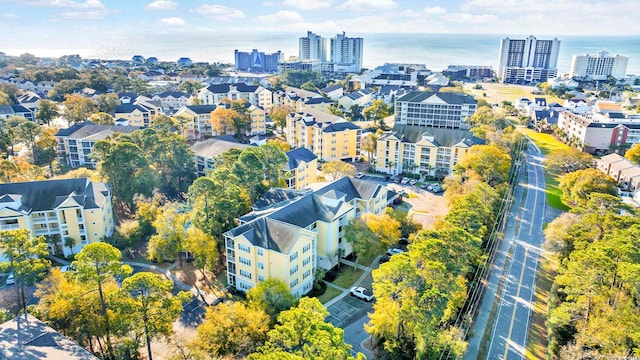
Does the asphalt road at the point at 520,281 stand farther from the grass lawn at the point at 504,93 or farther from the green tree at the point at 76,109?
the grass lawn at the point at 504,93

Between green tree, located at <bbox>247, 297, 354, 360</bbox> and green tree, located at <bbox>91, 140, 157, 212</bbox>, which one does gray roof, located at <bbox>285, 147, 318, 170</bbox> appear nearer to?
green tree, located at <bbox>91, 140, 157, 212</bbox>

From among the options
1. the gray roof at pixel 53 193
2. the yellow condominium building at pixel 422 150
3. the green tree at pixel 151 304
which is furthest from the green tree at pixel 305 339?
the yellow condominium building at pixel 422 150

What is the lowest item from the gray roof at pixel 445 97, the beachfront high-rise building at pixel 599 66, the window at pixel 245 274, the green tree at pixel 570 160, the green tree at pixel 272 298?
the window at pixel 245 274

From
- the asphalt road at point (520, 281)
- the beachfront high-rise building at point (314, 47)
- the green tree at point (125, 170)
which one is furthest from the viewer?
the beachfront high-rise building at point (314, 47)

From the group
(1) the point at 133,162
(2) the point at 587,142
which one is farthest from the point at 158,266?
(2) the point at 587,142

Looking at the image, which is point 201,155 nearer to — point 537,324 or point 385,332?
point 385,332

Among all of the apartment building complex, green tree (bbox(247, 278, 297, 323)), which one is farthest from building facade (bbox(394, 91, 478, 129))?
green tree (bbox(247, 278, 297, 323))
